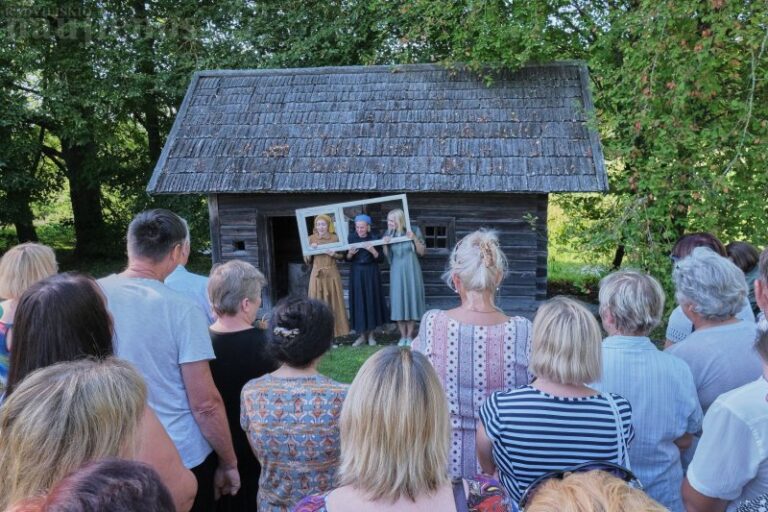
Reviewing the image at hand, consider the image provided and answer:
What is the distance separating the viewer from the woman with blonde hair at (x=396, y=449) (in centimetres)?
171

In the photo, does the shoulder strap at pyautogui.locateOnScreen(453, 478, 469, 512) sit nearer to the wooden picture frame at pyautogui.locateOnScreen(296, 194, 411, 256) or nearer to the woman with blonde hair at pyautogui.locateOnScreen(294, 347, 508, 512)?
the woman with blonde hair at pyautogui.locateOnScreen(294, 347, 508, 512)

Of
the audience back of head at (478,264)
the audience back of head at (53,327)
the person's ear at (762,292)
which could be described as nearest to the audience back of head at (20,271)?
the audience back of head at (53,327)

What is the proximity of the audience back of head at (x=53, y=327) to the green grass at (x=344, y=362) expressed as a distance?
454cm

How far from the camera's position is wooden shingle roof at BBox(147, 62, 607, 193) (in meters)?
8.42

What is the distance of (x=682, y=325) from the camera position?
369 centimetres

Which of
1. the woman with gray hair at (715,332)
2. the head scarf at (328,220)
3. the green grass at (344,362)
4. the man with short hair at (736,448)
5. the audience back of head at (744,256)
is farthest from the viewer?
the head scarf at (328,220)

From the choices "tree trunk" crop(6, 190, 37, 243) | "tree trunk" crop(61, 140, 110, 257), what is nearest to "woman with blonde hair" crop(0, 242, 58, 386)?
"tree trunk" crop(6, 190, 37, 243)

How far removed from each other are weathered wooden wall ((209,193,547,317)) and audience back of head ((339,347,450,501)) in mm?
7246

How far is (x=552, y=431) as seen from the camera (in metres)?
2.19

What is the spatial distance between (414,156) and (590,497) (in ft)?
25.9

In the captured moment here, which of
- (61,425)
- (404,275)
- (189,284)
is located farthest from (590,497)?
(404,275)

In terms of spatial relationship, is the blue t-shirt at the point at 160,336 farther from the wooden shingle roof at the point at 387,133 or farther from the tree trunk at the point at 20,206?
the tree trunk at the point at 20,206

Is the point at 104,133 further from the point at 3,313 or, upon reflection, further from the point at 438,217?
the point at 3,313

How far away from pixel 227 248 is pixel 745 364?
26.3 feet
